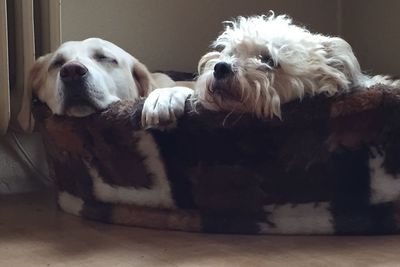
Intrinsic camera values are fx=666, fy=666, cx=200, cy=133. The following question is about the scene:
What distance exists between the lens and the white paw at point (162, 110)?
1.31 meters

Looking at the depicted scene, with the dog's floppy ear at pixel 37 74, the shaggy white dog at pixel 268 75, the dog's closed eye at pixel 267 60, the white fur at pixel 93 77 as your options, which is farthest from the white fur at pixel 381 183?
the dog's floppy ear at pixel 37 74

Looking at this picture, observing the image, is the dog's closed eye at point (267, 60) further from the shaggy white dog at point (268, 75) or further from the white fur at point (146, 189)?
the white fur at point (146, 189)

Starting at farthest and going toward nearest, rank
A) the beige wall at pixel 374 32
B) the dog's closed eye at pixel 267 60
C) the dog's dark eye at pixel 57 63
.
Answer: the beige wall at pixel 374 32 < the dog's dark eye at pixel 57 63 < the dog's closed eye at pixel 267 60

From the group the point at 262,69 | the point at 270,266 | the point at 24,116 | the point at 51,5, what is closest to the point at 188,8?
the point at 51,5

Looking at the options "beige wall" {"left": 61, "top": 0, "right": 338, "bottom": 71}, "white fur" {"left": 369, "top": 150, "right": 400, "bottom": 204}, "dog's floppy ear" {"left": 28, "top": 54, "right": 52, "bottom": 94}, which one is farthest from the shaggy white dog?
"beige wall" {"left": 61, "top": 0, "right": 338, "bottom": 71}

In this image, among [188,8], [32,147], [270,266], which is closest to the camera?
[270,266]

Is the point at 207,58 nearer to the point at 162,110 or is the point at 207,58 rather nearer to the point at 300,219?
the point at 162,110

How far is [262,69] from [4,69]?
704 mm

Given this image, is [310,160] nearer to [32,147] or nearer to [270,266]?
[270,266]

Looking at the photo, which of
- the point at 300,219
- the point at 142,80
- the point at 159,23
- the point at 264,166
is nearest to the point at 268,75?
the point at 264,166

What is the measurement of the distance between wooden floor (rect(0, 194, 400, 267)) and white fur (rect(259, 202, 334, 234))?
2cm

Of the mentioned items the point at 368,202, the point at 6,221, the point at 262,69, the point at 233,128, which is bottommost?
the point at 6,221

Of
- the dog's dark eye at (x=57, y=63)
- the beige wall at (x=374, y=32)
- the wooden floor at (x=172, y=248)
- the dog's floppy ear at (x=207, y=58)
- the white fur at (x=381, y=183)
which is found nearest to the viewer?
the wooden floor at (x=172, y=248)

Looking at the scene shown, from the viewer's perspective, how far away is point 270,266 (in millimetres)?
1123
